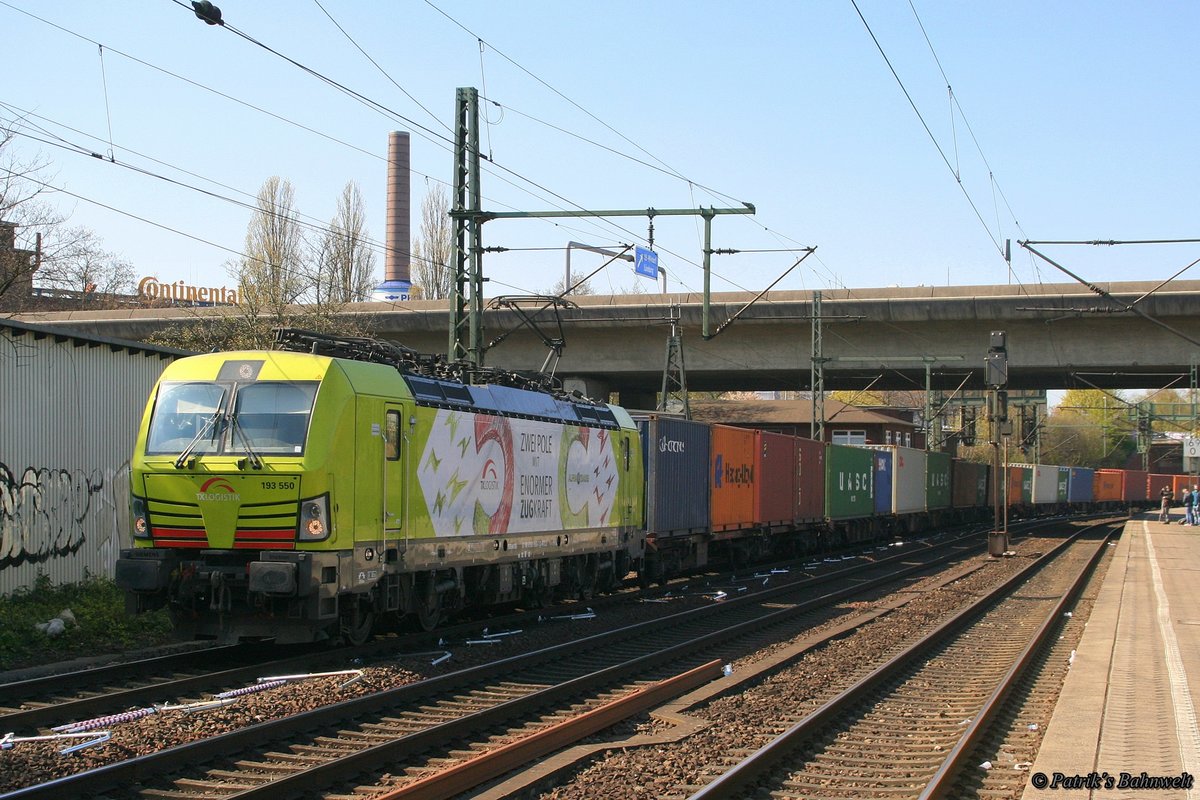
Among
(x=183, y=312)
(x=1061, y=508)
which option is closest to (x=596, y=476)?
(x=183, y=312)

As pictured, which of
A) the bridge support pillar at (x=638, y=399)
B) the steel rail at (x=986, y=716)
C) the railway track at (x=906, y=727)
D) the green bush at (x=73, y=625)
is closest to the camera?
the steel rail at (x=986, y=716)

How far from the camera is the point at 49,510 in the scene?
1549cm

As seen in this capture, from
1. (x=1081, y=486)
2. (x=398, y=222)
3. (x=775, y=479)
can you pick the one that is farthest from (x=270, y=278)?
(x=1081, y=486)

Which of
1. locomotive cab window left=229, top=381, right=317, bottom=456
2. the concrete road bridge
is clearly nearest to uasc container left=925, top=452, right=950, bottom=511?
the concrete road bridge

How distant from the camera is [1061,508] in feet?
240

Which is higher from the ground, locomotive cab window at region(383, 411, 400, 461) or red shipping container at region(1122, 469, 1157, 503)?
locomotive cab window at region(383, 411, 400, 461)

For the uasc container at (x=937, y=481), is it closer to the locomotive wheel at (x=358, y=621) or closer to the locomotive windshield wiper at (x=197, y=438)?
the locomotive wheel at (x=358, y=621)

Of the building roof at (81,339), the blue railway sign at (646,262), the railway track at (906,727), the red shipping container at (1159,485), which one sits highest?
the blue railway sign at (646,262)

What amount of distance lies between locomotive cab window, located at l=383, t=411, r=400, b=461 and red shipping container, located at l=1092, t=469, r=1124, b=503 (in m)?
72.2

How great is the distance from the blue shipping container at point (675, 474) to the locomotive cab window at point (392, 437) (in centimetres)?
875

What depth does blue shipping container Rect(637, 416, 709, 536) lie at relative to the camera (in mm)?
21469

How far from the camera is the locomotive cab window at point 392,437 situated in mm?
12719

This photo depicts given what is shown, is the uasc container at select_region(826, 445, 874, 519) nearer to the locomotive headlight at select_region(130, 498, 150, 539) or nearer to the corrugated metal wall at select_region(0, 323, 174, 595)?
the corrugated metal wall at select_region(0, 323, 174, 595)

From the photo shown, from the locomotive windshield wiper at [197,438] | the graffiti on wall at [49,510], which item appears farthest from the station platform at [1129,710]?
the graffiti on wall at [49,510]
